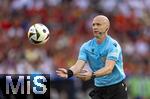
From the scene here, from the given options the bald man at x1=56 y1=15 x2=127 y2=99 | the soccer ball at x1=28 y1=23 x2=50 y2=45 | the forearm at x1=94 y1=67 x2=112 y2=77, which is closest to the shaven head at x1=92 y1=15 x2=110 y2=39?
the bald man at x1=56 y1=15 x2=127 y2=99

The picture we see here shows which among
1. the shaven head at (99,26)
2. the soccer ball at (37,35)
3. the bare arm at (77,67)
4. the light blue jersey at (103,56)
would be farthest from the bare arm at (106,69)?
the soccer ball at (37,35)

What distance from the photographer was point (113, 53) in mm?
10609

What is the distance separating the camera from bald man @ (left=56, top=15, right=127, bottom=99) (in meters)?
10.6

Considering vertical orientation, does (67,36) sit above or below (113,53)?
above

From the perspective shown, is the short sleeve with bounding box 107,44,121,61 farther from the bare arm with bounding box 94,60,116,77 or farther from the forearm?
the forearm

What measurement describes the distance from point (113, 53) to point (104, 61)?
0.90ft

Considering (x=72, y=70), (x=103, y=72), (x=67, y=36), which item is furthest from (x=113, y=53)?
(x=67, y=36)

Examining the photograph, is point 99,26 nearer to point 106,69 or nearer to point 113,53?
point 113,53

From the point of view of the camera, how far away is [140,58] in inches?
805

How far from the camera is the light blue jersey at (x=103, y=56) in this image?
10766mm

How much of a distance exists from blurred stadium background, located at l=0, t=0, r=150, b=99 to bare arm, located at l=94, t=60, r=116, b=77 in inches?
286

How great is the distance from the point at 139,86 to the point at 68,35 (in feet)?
12.1

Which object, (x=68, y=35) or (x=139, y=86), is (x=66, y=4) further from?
(x=139, y=86)

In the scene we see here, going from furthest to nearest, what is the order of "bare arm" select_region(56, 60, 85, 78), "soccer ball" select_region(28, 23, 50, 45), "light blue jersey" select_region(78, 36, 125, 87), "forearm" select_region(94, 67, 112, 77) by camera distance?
"soccer ball" select_region(28, 23, 50, 45), "light blue jersey" select_region(78, 36, 125, 87), "forearm" select_region(94, 67, 112, 77), "bare arm" select_region(56, 60, 85, 78)
